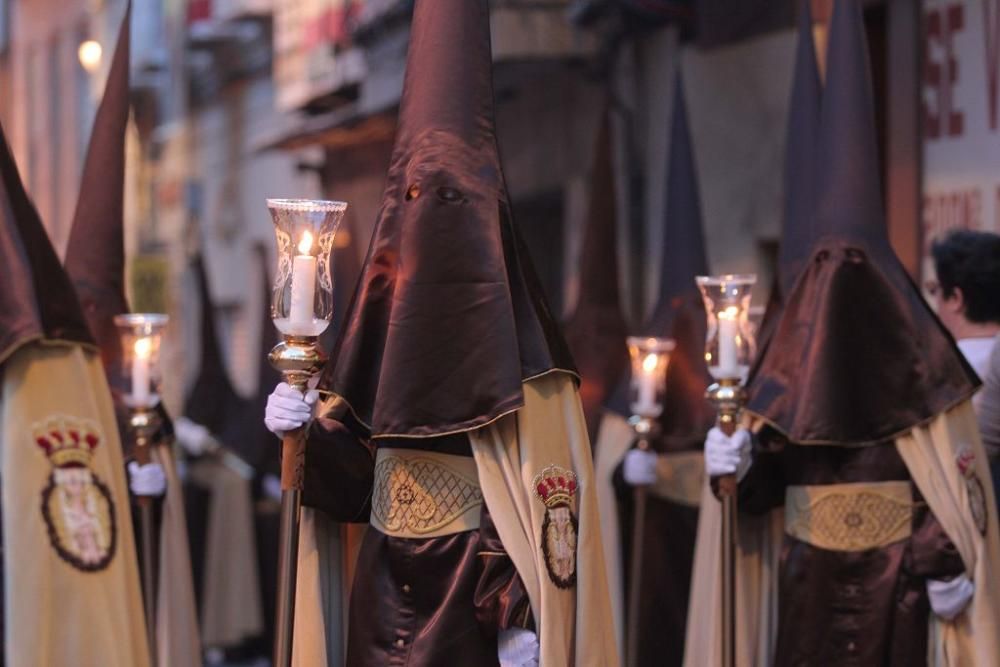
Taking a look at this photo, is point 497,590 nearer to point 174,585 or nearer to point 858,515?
point 858,515

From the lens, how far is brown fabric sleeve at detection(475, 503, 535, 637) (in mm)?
5438

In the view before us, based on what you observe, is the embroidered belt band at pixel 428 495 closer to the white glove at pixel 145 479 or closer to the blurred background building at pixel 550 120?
the white glove at pixel 145 479

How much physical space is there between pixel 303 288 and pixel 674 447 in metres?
3.53

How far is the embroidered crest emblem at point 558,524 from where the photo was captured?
5488mm

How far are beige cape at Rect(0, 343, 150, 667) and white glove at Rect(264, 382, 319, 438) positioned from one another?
2.09 ft

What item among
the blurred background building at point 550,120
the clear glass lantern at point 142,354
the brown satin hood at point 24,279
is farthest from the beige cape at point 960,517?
the blurred background building at point 550,120

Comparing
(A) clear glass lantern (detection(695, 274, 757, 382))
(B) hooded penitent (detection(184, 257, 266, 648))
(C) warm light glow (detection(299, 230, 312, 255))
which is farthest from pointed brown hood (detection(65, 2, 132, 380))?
(B) hooded penitent (detection(184, 257, 266, 648))

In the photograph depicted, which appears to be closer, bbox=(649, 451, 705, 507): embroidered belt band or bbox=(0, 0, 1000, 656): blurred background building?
bbox=(649, 451, 705, 507): embroidered belt band

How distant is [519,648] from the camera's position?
545cm

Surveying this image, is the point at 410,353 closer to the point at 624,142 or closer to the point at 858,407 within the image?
the point at 858,407

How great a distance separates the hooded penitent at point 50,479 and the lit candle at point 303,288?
0.74 metres

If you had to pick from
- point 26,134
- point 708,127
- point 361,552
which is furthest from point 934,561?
point 26,134

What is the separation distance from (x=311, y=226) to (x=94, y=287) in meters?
2.42

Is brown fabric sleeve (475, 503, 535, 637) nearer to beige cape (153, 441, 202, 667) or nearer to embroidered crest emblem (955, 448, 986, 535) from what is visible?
embroidered crest emblem (955, 448, 986, 535)
